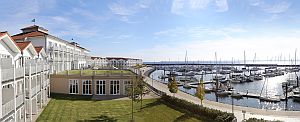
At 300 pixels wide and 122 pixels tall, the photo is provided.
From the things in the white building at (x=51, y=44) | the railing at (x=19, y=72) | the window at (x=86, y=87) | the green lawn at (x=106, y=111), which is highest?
the white building at (x=51, y=44)

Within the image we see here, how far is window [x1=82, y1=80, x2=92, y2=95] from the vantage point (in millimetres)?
48781

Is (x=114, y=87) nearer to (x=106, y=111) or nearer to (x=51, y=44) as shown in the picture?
(x=106, y=111)

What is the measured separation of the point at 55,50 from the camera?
57.7m

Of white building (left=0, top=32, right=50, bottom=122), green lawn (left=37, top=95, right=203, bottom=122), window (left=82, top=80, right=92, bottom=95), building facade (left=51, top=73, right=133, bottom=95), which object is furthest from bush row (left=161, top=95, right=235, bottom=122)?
white building (left=0, top=32, right=50, bottom=122)

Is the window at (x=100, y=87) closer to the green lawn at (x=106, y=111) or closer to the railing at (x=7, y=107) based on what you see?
the green lawn at (x=106, y=111)

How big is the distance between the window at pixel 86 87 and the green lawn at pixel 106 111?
3.84 metres

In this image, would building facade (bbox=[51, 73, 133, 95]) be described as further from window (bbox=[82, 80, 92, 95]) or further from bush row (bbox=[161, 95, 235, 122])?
bush row (bbox=[161, 95, 235, 122])

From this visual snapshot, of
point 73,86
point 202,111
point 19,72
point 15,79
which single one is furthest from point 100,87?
point 15,79

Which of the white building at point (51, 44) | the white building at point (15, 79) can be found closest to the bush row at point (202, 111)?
the white building at point (15, 79)

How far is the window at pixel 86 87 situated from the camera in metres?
48.8

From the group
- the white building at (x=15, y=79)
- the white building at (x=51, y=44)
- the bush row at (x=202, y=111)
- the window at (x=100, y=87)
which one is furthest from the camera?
the white building at (x=51, y=44)

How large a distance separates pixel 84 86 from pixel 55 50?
13364mm

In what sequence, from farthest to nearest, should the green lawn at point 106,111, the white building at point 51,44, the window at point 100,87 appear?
the white building at point 51,44, the window at point 100,87, the green lawn at point 106,111

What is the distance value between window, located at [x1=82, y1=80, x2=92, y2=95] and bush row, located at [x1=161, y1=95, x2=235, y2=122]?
47.3 feet
